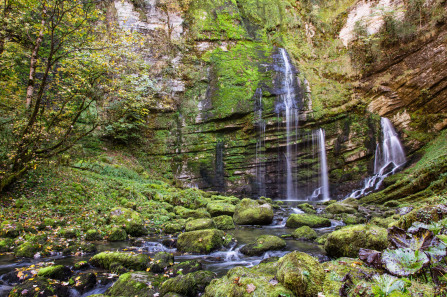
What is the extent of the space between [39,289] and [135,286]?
1242mm

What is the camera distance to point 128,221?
6551 mm

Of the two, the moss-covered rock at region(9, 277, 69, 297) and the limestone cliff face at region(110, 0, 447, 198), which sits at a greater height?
the limestone cliff face at region(110, 0, 447, 198)

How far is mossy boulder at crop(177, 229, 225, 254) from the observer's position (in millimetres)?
5391

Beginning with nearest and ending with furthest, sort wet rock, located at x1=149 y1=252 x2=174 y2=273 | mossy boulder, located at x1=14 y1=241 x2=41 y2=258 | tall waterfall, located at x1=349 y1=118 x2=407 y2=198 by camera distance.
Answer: wet rock, located at x1=149 y1=252 x2=174 y2=273
mossy boulder, located at x1=14 y1=241 x2=41 y2=258
tall waterfall, located at x1=349 y1=118 x2=407 y2=198

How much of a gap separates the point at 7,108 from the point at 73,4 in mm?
4098

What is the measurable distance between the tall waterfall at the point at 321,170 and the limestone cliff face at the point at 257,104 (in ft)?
1.12

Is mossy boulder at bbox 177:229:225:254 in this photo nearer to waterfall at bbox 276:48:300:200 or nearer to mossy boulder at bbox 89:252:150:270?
mossy boulder at bbox 89:252:150:270

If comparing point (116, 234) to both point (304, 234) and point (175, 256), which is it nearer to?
point (175, 256)

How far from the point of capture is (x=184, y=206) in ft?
33.0

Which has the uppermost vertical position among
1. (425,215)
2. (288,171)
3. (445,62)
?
(445,62)

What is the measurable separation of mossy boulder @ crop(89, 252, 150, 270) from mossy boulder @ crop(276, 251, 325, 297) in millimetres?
2682

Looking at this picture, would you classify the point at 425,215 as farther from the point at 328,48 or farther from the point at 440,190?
the point at 328,48

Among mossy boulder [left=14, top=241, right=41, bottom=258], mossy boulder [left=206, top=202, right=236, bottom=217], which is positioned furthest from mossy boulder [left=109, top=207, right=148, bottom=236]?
mossy boulder [left=206, top=202, right=236, bottom=217]

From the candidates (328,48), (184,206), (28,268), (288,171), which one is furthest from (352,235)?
(328,48)
